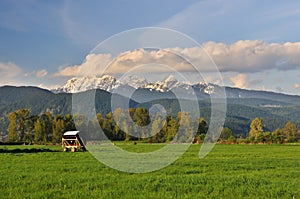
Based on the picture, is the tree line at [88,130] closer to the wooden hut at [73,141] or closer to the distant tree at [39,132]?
the distant tree at [39,132]

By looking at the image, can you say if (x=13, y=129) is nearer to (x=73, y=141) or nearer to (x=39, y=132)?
(x=39, y=132)

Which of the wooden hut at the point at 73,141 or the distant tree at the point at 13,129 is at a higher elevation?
the distant tree at the point at 13,129

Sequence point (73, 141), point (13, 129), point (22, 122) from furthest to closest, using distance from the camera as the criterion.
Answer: point (22, 122), point (13, 129), point (73, 141)

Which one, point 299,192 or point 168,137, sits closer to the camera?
point 299,192

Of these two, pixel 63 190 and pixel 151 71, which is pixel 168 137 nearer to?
pixel 151 71

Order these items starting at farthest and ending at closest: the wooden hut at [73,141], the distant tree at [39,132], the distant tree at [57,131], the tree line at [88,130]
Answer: the distant tree at [39,132], the distant tree at [57,131], the tree line at [88,130], the wooden hut at [73,141]

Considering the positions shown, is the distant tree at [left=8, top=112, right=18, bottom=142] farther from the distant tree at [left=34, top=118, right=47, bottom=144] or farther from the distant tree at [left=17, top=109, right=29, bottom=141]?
the distant tree at [left=34, top=118, right=47, bottom=144]

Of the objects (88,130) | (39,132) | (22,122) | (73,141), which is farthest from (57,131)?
(73,141)

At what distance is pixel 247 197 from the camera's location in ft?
49.5

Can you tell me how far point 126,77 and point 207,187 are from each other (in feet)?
41.1

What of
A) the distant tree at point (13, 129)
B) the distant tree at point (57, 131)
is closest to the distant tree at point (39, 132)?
the distant tree at point (57, 131)

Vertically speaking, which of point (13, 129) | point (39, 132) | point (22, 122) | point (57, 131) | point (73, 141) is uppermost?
point (22, 122)

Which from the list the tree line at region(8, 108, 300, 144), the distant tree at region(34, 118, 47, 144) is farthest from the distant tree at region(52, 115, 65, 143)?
the distant tree at region(34, 118, 47, 144)

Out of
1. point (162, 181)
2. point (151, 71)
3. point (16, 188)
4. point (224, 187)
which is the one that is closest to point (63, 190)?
point (16, 188)
